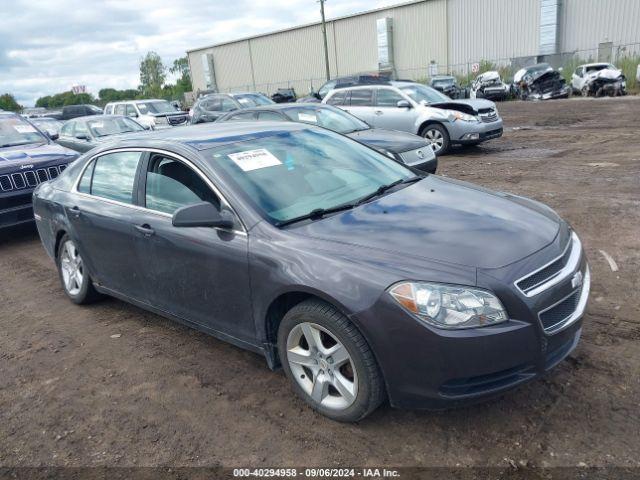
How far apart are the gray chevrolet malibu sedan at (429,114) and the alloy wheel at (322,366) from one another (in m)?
9.20

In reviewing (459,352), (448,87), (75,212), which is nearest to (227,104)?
(75,212)

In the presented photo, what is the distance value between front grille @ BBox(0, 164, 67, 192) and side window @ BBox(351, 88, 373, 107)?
7.73 metres

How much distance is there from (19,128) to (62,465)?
7215mm

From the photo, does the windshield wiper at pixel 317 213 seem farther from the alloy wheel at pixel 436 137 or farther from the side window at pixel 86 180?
the alloy wheel at pixel 436 137

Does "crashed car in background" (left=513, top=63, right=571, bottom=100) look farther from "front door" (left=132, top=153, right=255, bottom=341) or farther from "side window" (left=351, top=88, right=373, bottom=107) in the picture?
"front door" (left=132, top=153, right=255, bottom=341)

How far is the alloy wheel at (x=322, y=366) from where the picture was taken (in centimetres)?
292

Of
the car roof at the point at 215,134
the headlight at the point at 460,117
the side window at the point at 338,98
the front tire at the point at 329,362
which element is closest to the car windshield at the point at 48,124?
the side window at the point at 338,98

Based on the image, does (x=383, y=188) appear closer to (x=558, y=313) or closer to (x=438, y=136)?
(x=558, y=313)

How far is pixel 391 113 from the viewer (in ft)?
41.2

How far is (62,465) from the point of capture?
290cm

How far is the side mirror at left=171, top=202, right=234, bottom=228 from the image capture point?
3207 millimetres

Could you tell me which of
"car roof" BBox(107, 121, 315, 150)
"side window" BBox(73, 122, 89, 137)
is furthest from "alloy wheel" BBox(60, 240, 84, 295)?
"side window" BBox(73, 122, 89, 137)

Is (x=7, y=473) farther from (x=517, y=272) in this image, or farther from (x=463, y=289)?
(x=517, y=272)

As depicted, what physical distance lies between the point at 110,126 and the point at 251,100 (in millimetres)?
6069
